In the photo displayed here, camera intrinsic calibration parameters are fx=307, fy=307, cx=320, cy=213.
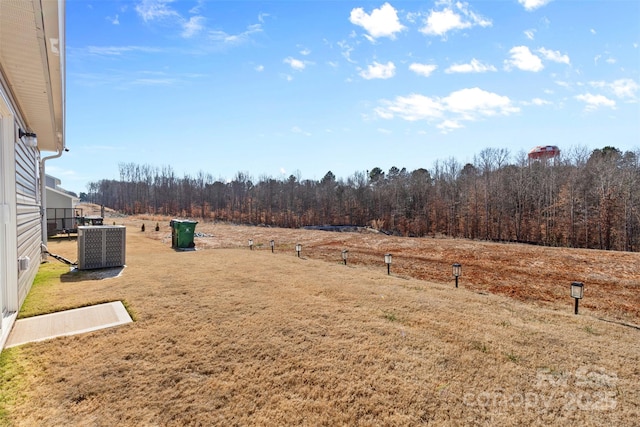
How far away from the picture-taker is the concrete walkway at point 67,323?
3.46 m

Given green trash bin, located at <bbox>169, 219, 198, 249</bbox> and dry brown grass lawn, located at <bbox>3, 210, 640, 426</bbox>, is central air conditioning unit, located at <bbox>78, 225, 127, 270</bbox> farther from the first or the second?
green trash bin, located at <bbox>169, 219, 198, 249</bbox>

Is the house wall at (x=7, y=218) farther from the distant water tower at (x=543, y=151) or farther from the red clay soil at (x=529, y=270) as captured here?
the distant water tower at (x=543, y=151)

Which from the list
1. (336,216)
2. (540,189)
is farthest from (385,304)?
(336,216)

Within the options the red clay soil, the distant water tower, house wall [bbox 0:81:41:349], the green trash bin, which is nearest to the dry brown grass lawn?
house wall [bbox 0:81:41:349]

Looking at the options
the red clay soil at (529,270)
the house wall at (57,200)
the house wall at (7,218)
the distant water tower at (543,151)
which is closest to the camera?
the house wall at (7,218)

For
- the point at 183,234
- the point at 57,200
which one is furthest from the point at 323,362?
the point at 57,200

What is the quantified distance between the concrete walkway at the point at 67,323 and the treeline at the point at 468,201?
95.4 feet

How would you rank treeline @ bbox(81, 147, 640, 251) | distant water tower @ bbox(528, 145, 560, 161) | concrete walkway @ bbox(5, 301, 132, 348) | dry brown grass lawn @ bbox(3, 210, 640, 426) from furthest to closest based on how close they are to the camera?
distant water tower @ bbox(528, 145, 560, 161) → treeline @ bbox(81, 147, 640, 251) → concrete walkway @ bbox(5, 301, 132, 348) → dry brown grass lawn @ bbox(3, 210, 640, 426)

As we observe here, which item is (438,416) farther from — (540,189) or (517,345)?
(540,189)

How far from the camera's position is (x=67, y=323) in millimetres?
3855

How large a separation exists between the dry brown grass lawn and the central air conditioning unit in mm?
1449

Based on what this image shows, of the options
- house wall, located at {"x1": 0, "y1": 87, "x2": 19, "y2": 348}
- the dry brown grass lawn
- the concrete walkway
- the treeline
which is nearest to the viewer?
the dry brown grass lawn

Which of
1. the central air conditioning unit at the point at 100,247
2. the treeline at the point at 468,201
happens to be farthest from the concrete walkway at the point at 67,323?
the treeline at the point at 468,201

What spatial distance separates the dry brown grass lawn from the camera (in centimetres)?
234
